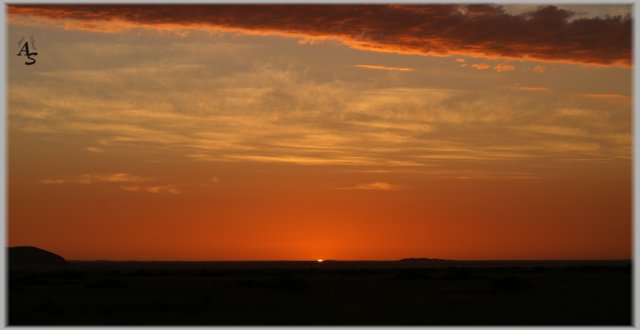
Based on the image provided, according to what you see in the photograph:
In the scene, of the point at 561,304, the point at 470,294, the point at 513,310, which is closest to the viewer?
the point at 513,310

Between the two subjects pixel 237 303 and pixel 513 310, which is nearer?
pixel 513 310

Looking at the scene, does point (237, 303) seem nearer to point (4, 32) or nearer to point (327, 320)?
point (327, 320)

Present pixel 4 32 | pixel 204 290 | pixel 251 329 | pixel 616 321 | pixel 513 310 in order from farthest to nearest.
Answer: pixel 204 290
pixel 513 310
pixel 616 321
pixel 4 32
pixel 251 329

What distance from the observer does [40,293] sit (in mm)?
61969

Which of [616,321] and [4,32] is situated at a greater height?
[4,32]

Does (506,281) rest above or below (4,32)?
below

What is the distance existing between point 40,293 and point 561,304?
3207 cm

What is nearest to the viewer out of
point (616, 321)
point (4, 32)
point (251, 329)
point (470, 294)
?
point (251, 329)

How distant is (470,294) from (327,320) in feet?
64.7

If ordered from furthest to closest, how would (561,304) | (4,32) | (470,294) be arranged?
1. (470,294)
2. (561,304)
3. (4,32)

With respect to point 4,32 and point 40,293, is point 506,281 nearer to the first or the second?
point 40,293

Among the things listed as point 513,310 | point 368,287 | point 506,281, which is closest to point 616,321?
point 513,310

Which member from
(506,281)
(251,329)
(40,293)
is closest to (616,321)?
(251,329)

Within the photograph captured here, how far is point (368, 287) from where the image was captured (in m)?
69.0
